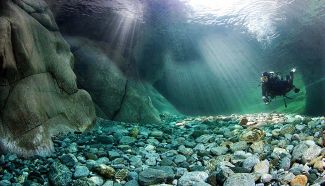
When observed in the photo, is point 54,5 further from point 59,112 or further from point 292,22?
point 292,22

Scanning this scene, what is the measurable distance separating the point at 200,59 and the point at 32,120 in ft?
59.3

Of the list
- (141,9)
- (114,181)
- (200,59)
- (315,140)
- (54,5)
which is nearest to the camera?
(114,181)

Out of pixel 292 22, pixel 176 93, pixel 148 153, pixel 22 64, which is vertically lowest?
pixel 176 93

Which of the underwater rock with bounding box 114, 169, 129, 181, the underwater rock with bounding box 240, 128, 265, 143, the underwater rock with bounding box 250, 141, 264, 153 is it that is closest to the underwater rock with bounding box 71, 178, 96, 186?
the underwater rock with bounding box 114, 169, 129, 181

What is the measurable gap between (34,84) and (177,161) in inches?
145

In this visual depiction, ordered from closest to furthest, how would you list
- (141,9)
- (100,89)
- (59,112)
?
1. (59,112)
2. (100,89)
3. (141,9)

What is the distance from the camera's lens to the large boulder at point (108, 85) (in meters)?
11.6

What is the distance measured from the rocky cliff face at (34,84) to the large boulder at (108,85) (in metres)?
2.12

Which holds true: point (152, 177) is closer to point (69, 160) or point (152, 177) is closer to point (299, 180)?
point (69, 160)

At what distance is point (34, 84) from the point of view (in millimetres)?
7043

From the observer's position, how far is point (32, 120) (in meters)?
6.32

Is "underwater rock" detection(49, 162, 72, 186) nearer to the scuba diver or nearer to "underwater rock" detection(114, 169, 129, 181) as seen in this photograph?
"underwater rock" detection(114, 169, 129, 181)

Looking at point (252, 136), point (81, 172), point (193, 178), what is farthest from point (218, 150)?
point (81, 172)

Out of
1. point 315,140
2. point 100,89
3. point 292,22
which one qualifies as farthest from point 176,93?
point 315,140
